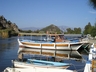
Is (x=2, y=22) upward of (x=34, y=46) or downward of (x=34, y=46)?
upward

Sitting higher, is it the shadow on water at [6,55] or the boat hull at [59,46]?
the boat hull at [59,46]

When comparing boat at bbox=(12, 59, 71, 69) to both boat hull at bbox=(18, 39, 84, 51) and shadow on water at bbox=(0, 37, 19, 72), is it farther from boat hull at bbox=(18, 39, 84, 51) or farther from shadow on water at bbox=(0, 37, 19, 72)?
boat hull at bbox=(18, 39, 84, 51)

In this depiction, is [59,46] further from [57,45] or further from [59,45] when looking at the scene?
[57,45]

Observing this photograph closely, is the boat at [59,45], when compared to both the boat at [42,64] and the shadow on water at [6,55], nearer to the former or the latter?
the shadow on water at [6,55]

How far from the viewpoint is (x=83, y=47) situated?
4078 centimetres

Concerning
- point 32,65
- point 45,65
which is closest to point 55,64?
point 45,65

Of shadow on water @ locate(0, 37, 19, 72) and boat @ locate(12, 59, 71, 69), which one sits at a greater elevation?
boat @ locate(12, 59, 71, 69)

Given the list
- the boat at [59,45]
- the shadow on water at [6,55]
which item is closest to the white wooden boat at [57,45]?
the boat at [59,45]

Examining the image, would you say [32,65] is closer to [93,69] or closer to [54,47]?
[93,69]

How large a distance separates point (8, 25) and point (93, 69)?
592 ft

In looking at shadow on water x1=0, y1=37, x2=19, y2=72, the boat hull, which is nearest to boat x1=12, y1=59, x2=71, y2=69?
shadow on water x1=0, y1=37, x2=19, y2=72

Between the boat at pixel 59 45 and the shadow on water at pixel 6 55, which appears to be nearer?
the shadow on water at pixel 6 55

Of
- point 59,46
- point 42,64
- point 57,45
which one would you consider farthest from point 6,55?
point 42,64

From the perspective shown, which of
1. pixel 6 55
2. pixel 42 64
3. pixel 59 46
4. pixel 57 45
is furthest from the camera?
pixel 57 45
